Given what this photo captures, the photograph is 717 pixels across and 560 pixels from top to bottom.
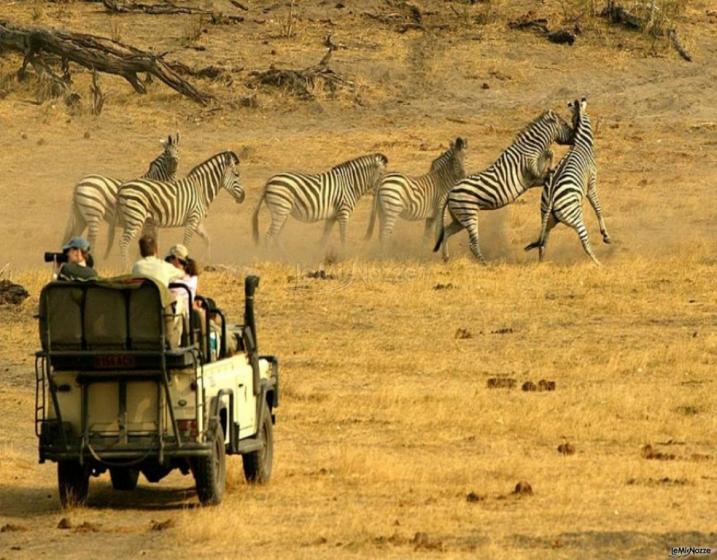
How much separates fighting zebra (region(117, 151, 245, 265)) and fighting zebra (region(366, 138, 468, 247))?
1863mm

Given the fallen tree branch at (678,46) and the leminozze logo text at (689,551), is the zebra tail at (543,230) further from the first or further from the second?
the leminozze logo text at (689,551)

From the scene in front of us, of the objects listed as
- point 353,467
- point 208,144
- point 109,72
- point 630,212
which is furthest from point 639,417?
point 109,72

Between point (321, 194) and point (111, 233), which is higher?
point (321, 194)

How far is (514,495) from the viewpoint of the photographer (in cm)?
1203

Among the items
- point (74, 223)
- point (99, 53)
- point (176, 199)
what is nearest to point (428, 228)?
point (176, 199)

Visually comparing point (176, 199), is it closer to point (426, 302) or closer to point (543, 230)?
point (543, 230)

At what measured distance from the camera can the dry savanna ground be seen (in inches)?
452

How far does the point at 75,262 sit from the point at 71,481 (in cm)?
143

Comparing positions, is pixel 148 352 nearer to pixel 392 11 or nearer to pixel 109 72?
pixel 109 72

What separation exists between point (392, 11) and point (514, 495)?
24.9 meters

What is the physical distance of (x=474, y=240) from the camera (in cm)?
2452

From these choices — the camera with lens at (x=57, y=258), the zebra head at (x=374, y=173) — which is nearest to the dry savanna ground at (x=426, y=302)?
the zebra head at (x=374, y=173)

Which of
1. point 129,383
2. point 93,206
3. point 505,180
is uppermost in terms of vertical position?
point 505,180

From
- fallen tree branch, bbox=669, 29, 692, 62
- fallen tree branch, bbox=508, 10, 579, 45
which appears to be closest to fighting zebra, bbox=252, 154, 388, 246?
fallen tree branch, bbox=508, 10, 579, 45
